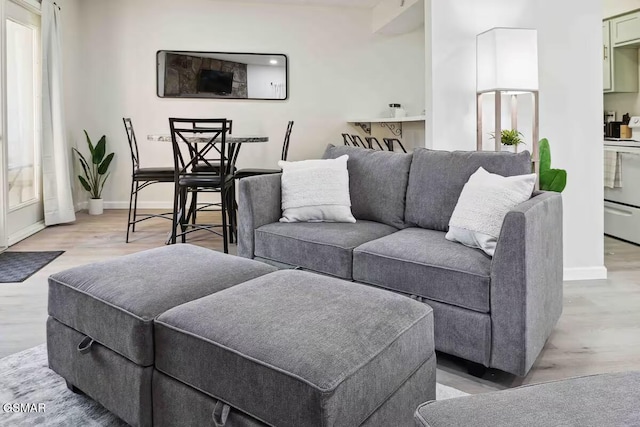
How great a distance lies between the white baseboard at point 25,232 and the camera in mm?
4539

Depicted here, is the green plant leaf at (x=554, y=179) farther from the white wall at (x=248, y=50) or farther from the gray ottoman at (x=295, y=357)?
the white wall at (x=248, y=50)

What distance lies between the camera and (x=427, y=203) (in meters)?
2.75

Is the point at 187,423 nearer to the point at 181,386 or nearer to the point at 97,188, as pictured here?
the point at 181,386

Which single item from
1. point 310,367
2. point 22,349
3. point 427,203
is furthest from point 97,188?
point 310,367

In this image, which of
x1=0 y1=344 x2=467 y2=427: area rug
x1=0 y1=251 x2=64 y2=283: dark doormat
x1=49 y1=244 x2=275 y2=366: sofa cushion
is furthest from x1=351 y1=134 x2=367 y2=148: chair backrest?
x1=0 y1=344 x2=467 y2=427: area rug

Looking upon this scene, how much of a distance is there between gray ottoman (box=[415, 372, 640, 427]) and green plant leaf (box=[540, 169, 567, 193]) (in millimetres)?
2388

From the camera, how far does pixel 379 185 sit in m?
3.00

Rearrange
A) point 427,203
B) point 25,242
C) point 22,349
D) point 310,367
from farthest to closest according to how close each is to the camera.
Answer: point 25,242 < point 427,203 < point 22,349 < point 310,367

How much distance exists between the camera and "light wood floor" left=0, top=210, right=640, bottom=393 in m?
2.15

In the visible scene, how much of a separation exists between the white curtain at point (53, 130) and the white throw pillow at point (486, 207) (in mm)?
4391

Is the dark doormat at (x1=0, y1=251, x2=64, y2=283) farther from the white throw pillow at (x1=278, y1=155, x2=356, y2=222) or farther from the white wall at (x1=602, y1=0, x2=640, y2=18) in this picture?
the white wall at (x1=602, y1=0, x2=640, y2=18)

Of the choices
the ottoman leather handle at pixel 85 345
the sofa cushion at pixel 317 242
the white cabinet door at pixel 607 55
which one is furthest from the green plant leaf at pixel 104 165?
the white cabinet door at pixel 607 55

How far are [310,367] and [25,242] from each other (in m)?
4.20

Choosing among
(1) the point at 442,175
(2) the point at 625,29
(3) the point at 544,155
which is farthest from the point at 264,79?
(1) the point at 442,175
